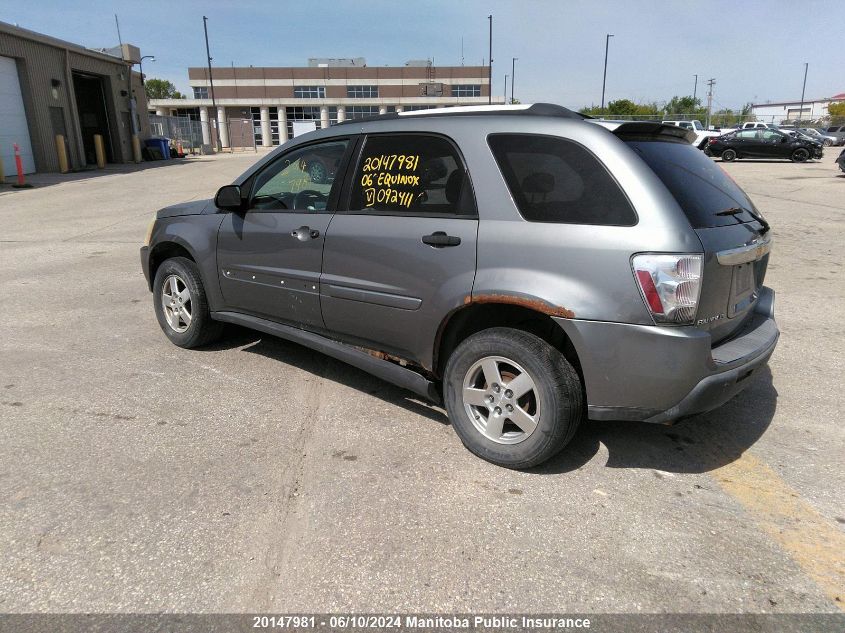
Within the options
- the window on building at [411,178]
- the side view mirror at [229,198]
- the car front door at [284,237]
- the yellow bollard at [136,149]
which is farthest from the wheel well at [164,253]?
the yellow bollard at [136,149]

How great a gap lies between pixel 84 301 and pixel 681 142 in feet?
19.7

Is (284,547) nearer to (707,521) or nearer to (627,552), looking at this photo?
(627,552)

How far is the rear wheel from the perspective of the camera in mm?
27266

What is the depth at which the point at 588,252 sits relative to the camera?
2.75 meters

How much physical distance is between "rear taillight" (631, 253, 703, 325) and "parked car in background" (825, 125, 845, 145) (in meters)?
51.4

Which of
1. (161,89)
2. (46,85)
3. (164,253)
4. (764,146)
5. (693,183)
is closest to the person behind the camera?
(693,183)

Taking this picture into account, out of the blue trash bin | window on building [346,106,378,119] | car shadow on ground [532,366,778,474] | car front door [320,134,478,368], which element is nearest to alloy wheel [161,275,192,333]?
car front door [320,134,478,368]

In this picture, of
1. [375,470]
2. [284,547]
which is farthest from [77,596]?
[375,470]

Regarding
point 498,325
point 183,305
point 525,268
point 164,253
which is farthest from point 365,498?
point 164,253

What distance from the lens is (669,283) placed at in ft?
8.64

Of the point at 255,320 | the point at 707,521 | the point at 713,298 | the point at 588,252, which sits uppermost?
the point at 588,252

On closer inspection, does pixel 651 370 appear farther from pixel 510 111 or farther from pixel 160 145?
pixel 160 145

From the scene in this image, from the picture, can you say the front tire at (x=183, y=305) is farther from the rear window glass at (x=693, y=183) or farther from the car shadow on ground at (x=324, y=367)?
the rear window glass at (x=693, y=183)

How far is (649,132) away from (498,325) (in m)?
1.27
